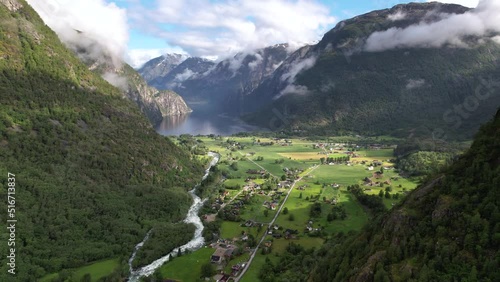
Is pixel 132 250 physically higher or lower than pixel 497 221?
lower

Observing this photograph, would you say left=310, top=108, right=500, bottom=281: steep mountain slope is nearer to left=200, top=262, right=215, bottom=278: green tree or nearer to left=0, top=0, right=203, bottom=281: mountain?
left=200, top=262, right=215, bottom=278: green tree

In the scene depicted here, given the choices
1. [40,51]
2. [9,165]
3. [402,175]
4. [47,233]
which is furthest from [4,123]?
[402,175]

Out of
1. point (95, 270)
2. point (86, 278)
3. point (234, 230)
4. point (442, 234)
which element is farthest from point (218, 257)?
point (442, 234)

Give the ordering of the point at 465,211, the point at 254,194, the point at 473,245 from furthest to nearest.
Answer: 1. the point at 254,194
2. the point at 465,211
3. the point at 473,245

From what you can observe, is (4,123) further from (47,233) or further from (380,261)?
(380,261)

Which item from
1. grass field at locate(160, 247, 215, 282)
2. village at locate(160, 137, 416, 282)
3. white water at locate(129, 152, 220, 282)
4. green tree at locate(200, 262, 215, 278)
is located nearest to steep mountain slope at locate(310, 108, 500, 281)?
green tree at locate(200, 262, 215, 278)
